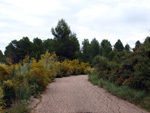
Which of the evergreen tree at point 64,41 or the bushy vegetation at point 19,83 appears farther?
the evergreen tree at point 64,41

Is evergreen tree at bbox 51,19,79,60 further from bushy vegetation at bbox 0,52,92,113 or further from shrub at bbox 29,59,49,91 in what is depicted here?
bushy vegetation at bbox 0,52,92,113

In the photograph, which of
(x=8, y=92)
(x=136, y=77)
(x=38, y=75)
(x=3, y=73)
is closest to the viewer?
(x=8, y=92)

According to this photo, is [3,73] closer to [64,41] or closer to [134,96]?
[134,96]

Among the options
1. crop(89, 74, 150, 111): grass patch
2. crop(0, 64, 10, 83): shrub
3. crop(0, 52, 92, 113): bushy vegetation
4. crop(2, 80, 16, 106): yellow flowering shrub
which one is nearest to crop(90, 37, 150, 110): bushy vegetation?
crop(89, 74, 150, 111): grass patch

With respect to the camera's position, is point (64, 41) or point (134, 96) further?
point (64, 41)

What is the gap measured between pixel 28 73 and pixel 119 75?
609cm

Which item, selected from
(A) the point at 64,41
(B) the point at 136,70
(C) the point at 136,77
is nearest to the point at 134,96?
(C) the point at 136,77

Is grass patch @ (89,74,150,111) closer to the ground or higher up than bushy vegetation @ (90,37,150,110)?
closer to the ground

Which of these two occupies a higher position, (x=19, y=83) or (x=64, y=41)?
(x=64, y=41)

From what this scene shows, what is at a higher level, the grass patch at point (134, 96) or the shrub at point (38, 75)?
the shrub at point (38, 75)

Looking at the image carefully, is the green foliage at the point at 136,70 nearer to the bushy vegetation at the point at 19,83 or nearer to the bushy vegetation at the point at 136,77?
the bushy vegetation at the point at 136,77

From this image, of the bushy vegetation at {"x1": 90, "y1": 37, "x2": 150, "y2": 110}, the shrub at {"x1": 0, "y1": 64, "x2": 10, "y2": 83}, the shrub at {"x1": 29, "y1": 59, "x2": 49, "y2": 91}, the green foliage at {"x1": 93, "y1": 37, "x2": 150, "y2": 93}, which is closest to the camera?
the bushy vegetation at {"x1": 90, "y1": 37, "x2": 150, "y2": 110}

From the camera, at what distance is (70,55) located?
4641cm

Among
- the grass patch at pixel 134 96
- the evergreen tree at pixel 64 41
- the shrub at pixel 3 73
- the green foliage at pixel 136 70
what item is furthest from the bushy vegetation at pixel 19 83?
the evergreen tree at pixel 64 41
